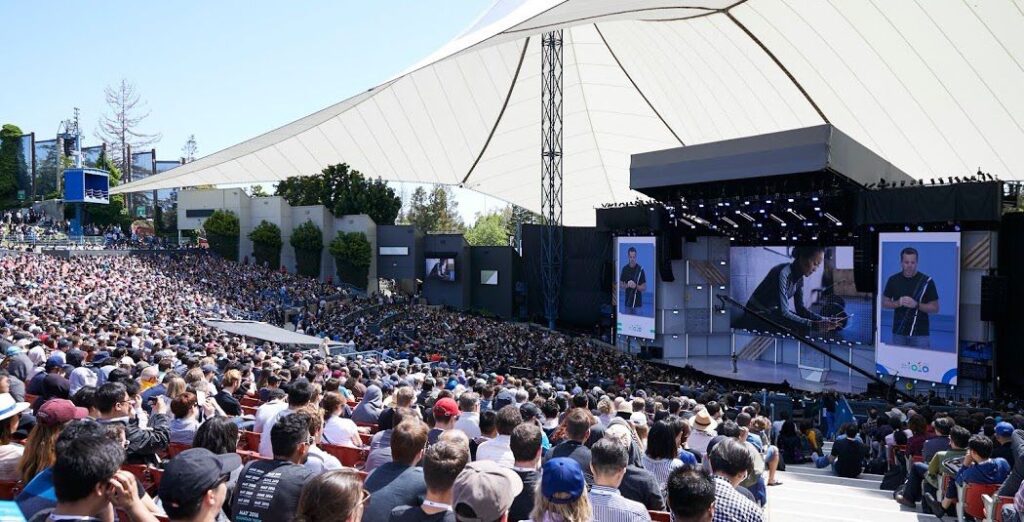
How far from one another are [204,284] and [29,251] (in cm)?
731

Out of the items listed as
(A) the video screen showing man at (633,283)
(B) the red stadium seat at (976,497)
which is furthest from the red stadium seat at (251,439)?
(A) the video screen showing man at (633,283)

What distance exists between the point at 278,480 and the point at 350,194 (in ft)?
118

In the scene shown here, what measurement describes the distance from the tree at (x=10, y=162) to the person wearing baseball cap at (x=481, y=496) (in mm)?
54057

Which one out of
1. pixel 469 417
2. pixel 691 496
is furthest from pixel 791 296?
pixel 691 496

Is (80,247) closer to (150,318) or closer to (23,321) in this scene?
(150,318)

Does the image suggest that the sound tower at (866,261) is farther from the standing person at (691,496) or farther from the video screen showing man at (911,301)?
the standing person at (691,496)

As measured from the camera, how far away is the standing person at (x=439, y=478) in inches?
119

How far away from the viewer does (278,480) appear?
3414 mm

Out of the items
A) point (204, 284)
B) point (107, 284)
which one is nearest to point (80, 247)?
point (204, 284)

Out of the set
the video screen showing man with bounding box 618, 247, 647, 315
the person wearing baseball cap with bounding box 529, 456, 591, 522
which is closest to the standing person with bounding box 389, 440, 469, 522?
the person wearing baseball cap with bounding box 529, 456, 591, 522

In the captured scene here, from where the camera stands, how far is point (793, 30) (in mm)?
20656

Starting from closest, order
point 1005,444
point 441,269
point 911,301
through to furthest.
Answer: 1. point 1005,444
2. point 911,301
3. point 441,269

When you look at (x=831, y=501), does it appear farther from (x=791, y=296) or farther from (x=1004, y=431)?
(x=791, y=296)

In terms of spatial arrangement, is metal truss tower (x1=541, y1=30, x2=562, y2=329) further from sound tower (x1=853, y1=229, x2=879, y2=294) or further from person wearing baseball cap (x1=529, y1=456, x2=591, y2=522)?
person wearing baseball cap (x1=529, y1=456, x2=591, y2=522)
